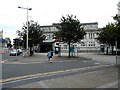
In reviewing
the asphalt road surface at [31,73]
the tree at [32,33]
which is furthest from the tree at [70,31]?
the asphalt road surface at [31,73]

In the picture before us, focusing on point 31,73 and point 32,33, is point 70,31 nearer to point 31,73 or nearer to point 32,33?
point 32,33

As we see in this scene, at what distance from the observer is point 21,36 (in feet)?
80.5

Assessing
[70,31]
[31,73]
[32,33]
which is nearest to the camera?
[31,73]

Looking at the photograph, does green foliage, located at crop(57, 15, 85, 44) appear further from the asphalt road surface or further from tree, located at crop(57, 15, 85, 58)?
the asphalt road surface

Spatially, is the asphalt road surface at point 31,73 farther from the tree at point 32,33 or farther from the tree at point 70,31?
the tree at point 32,33

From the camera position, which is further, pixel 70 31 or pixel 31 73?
pixel 70 31

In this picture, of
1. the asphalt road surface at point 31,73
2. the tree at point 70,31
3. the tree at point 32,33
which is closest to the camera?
the asphalt road surface at point 31,73

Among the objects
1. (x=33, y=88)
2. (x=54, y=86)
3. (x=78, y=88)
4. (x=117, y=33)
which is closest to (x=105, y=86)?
(x=78, y=88)

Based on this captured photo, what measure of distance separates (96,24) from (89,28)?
3399 mm

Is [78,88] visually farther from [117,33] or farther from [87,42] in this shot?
[87,42]

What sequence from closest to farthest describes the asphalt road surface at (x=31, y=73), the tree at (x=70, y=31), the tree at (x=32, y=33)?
→ the asphalt road surface at (x=31, y=73), the tree at (x=70, y=31), the tree at (x=32, y=33)

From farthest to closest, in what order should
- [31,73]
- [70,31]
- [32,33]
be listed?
1. [32,33]
2. [70,31]
3. [31,73]

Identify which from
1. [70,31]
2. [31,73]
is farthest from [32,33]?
[31,73]

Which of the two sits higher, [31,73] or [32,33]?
[32,33]
